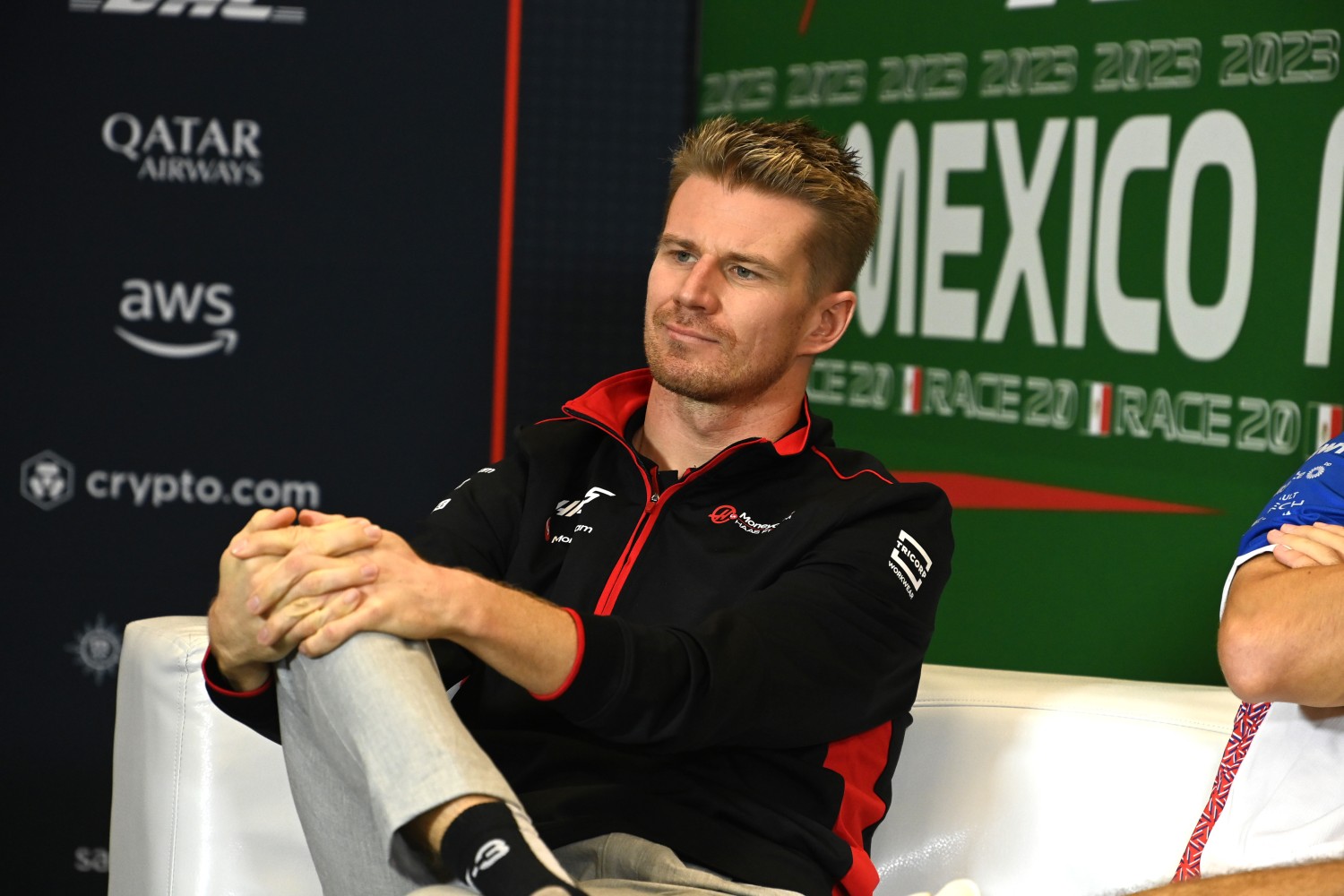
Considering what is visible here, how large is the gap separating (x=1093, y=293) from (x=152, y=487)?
78.5 inches

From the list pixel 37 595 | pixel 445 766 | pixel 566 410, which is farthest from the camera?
pixel 37 595

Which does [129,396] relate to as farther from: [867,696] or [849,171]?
[867,696]

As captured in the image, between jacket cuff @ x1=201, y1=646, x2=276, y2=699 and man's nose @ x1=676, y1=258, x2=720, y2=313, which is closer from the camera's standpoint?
jacket cuff @ x1=201, y1=646, x2=276, y2=699

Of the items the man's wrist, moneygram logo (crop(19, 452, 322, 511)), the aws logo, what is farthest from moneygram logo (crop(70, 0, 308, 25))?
the man's wrist

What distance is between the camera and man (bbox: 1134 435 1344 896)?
1.40m

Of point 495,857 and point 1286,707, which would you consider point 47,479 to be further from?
point 1286,707

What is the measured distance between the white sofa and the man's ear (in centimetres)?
45

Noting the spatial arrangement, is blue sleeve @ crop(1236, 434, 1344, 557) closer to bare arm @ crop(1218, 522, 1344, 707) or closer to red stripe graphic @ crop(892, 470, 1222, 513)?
bare arm @ crop(1218, 522, 1344, 707)

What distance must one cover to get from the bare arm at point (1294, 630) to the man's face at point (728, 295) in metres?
0.64

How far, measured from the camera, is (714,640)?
1503mm

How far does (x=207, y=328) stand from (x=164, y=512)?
0.41 metres

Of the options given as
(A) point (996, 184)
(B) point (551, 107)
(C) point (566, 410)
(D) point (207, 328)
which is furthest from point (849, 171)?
(D) point (207, 328)

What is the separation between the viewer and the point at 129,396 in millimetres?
3234

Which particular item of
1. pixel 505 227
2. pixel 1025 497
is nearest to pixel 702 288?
pixel 1025 497
